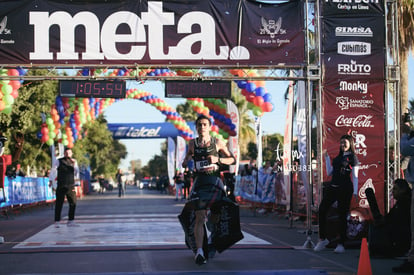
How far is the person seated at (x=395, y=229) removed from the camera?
9.34 metres

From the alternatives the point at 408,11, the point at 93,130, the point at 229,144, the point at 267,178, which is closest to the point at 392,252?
the point at 267,178

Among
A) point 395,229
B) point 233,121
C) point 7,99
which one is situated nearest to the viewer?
point 395,229

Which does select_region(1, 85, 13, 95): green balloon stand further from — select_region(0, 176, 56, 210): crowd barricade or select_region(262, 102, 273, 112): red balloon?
select_region(262, 102, 273, 112): red balloon

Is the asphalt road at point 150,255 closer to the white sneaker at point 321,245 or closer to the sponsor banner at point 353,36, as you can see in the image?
the white sneaker at point 321,245

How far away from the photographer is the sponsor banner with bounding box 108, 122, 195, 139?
5072 centimetres

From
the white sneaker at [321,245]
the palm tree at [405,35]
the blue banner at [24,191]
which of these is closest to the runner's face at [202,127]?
the white sneaker at [321,245]

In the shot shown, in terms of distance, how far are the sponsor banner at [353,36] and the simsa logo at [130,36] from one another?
5.64 feet

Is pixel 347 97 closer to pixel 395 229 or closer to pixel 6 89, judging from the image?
pixel 395 229

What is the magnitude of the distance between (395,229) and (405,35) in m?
15.7

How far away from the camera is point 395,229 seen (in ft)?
30.9

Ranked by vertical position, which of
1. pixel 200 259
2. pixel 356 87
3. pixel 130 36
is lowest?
pixel 200 259

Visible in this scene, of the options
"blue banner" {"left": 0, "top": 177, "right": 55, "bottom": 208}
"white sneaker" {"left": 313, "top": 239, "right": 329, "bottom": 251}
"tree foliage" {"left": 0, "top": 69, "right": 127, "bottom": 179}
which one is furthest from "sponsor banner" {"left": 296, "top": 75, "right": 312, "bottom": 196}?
"blue banner" {"left": 0, "top": 177, "right": 55, "bottom": 208}

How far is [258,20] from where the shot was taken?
39.7ft

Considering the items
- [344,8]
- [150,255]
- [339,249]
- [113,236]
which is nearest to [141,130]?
[113,236]
